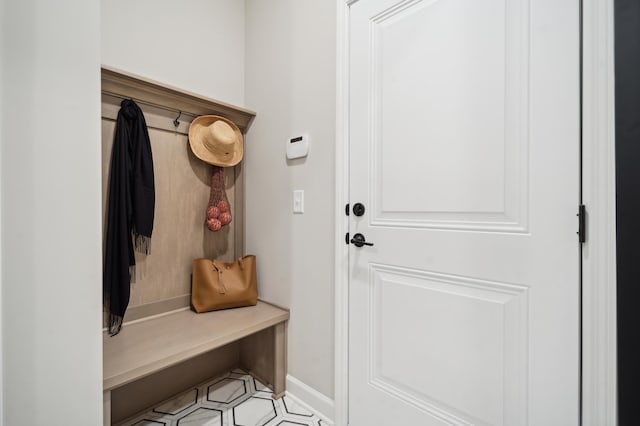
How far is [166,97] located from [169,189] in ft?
1.66

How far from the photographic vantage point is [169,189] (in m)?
1.63

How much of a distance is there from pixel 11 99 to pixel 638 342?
5.47 feet

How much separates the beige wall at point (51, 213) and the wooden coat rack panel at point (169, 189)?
635 millimetres

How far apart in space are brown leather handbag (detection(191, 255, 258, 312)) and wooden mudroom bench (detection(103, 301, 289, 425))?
5 centimetres

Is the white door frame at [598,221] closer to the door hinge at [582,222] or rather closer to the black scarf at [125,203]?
the door hinge at [582,222]

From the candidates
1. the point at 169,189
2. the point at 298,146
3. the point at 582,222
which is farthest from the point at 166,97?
the point at 582,222

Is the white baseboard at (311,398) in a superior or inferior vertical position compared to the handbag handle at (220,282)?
inferior

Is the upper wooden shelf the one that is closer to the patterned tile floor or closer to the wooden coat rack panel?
the wooden coat rack panel

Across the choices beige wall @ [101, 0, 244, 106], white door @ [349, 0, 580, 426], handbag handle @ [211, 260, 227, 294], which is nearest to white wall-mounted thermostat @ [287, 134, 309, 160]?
white door @ [349, 0, 580, 426]

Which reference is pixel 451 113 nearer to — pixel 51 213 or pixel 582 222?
pixel 582 222

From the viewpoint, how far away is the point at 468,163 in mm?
979

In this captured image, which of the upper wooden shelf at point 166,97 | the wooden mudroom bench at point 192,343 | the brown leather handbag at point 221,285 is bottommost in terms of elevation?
the wooden mudroom bench at point 192,343

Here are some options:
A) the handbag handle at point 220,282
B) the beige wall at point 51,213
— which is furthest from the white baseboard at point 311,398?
the beige wall at point 51,213

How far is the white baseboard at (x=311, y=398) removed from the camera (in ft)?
4.69
